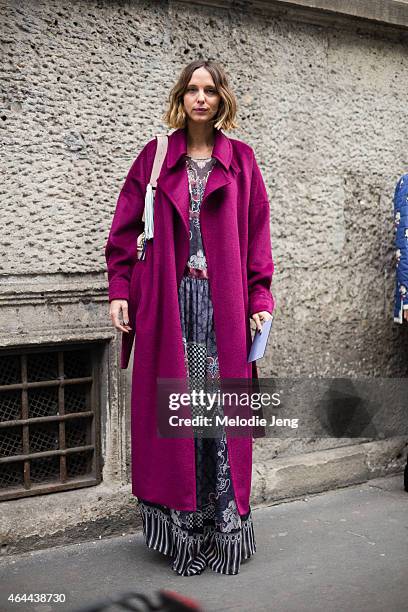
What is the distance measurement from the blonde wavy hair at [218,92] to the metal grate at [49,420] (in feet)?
3.55

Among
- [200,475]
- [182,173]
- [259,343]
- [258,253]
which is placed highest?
[182,173]

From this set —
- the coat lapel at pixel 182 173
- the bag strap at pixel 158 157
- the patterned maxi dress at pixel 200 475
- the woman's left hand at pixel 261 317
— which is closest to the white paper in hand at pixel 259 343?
Answer: the woman's left hand at pixel 261 317

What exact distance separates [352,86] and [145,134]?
1.28 meters

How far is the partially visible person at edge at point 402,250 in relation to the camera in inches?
155

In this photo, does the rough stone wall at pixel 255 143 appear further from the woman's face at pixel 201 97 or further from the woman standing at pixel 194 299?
the woman's face at pixel 201 97

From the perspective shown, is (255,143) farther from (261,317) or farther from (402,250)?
(261,317)

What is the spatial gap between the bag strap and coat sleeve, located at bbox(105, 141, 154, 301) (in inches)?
2.1

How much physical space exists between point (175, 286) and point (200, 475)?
0.74m

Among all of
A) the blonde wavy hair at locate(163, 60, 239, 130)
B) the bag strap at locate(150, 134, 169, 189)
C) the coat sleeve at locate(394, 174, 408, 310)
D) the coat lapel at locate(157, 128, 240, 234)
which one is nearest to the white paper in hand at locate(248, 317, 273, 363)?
the coat lapel at locate(157, 128, 240, 234)

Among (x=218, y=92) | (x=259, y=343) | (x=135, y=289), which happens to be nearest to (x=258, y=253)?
(x=259, y=343)

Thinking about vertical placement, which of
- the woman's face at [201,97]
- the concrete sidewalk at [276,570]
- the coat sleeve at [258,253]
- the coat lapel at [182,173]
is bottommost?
the concrete sidewalk at [276,570]

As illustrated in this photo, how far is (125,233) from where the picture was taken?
3172 millimetres

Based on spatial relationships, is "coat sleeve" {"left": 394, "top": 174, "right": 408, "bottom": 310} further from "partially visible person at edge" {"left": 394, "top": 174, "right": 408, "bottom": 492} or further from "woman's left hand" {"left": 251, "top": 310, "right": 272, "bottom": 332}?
"woman's left hand" {"left": 251, "top": 310, "right": 272, "bottom": 332}

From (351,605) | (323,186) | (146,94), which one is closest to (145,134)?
(146,94)
